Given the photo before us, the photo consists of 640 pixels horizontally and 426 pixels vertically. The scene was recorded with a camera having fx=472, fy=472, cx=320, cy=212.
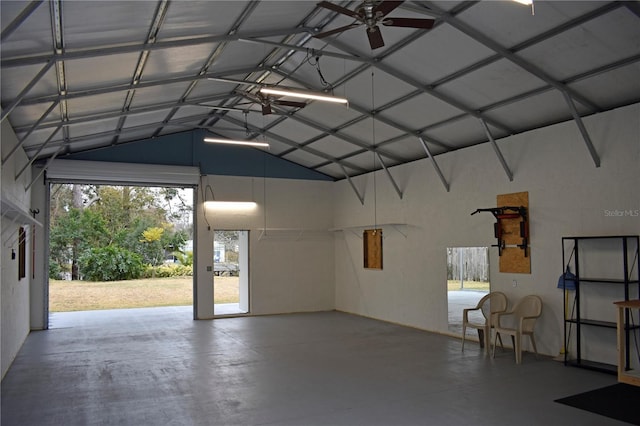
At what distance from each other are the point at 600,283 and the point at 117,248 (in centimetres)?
1714

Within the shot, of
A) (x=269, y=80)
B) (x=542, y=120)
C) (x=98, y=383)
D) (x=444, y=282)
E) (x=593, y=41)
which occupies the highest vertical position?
(x=269, y=80)

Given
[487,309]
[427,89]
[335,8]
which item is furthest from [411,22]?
[487,309]

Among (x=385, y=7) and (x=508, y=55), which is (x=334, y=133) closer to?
A: (x=508, y=55)

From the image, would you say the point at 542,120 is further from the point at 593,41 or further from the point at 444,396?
the point at 444,396

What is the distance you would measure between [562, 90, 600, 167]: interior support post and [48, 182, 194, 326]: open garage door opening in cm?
1307

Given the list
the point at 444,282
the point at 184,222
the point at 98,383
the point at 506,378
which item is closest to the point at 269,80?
the point at 444,282

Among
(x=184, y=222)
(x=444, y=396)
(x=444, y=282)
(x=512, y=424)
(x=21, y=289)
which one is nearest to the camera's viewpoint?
(x=512, y=424)

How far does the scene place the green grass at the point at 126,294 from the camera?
53.1 ft

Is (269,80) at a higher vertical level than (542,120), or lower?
higher

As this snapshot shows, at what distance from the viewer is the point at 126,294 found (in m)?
17.4

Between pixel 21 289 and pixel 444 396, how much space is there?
7451 mm

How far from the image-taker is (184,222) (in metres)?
21.9

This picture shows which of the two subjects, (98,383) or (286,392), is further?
(98,383)

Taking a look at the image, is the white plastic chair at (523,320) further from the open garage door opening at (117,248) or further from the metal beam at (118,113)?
the open garage door opening at (117,248)
